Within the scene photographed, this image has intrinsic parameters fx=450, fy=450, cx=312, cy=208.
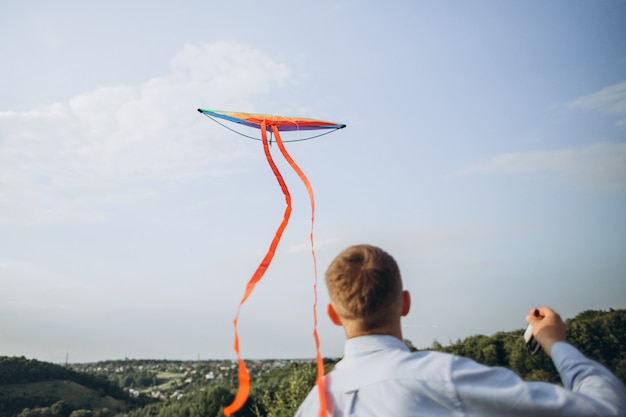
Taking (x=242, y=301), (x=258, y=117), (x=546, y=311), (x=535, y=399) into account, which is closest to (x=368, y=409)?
(x=535, y=399)

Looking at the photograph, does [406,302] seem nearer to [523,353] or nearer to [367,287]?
[367,287]

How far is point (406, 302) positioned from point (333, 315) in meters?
0.33

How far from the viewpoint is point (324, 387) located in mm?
1777

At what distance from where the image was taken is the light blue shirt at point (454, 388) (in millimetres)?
1460

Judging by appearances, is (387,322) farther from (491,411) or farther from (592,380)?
(592,380)

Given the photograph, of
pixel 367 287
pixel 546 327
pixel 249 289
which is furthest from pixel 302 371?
pixel 367 287

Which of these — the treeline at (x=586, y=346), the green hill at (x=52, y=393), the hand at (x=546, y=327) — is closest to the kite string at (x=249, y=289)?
the hand at (x=546, y=327)

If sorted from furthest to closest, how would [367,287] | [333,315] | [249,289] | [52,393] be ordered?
[52,393] → [249,289] → [333,315] → [367,287]

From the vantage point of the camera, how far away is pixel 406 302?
200cm

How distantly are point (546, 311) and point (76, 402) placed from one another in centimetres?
10085

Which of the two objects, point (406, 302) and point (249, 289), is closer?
point (406, 302)

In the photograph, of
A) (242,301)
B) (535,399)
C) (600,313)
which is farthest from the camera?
(600,313)

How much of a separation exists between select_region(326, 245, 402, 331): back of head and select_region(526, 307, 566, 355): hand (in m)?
0.60

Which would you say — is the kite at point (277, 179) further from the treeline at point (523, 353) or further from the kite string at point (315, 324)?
the treeline at point (523, 353)
